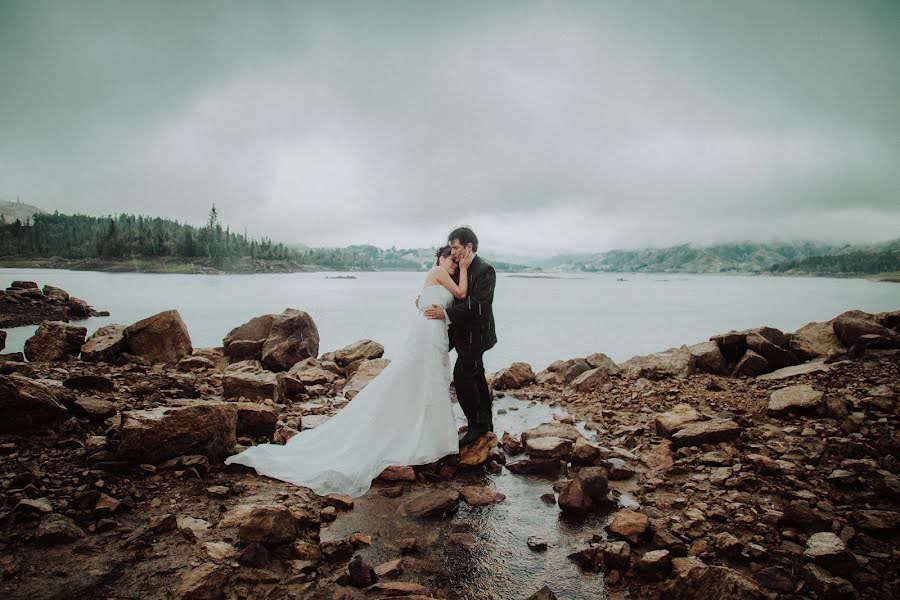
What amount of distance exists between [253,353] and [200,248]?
147 m

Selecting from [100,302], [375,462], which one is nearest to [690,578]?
[375,462]

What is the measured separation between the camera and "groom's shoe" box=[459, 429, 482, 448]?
620 centimetres

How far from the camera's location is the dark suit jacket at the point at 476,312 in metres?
6.20

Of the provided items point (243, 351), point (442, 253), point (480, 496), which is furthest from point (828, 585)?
point (243, 351)

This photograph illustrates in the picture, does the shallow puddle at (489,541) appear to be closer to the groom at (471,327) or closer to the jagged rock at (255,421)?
the groom at (471,327)

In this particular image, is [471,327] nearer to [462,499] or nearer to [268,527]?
[462,499]

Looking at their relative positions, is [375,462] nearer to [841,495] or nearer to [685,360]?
[841,495]

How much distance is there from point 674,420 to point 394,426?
14.5ft

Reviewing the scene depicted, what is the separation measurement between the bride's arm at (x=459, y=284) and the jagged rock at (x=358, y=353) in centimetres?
725

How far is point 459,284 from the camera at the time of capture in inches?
246

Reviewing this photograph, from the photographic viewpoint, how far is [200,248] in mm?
137375

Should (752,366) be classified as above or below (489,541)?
above

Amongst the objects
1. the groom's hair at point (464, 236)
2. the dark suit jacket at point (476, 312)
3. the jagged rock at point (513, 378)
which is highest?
the groom's hair at point (464, 236)

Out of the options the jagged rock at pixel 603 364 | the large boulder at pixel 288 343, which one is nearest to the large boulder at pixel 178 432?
the large boulder at pixel 288 343
